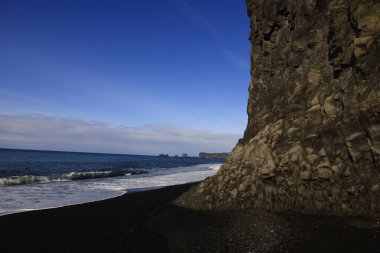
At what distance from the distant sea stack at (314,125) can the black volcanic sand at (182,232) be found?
1184 millimetres

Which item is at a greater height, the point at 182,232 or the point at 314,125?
the point at 314,125

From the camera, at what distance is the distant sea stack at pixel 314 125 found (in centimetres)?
1218

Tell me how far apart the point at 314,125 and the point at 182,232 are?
25.3 feet

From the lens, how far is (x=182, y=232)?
11.6 m

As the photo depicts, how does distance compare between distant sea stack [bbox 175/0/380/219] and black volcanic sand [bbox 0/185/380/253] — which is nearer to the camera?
black volcanic sand [bbox 0/185/380/253]

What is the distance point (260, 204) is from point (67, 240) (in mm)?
8452

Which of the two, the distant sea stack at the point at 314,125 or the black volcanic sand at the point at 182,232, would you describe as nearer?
the black volcanic sand at the point at 182,232

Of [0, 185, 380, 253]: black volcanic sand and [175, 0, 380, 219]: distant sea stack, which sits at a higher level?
[175, 0, 380, 219]: distant sea stack

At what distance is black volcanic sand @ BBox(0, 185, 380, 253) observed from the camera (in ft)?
31.7

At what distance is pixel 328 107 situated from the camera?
538 inches

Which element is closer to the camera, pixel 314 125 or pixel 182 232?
pixel 182 232

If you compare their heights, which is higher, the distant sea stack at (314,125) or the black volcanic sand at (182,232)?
the distant sea stack at (314,125)

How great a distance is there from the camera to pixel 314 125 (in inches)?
551

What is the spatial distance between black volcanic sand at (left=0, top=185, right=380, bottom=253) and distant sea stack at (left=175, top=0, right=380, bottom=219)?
3.89 feet
